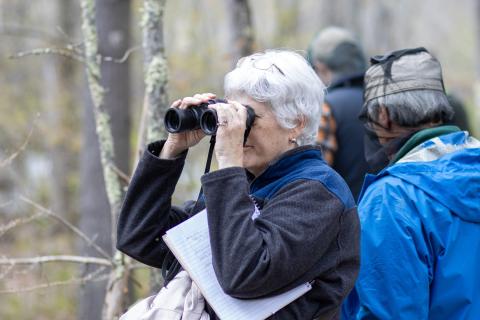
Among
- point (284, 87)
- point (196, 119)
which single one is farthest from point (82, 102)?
point (284, 87)

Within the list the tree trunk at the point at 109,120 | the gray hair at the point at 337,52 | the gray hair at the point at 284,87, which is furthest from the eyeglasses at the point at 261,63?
the gray hair at the point at 337,52

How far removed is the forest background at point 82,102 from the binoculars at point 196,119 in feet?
4.13

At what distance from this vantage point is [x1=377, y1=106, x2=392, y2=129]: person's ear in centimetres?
272

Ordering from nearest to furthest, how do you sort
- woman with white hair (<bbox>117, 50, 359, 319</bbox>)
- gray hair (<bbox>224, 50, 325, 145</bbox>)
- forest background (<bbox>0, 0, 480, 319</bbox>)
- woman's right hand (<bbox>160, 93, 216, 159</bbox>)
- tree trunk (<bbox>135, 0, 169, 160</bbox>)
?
1. woman with white hair (<bbox>117, 50, 359, 319</bbox>)
2. gray hair (<bbox>224, 50, 325, 145</bbox>)
3. woman's right hand (<bbox>160, 93, 216, 159</bbox>)
4. tree trunk (<bbox>135, 0, 169, 160</bbox>)
5. forest background (<bbox>0, 0, 480, 319</bbox>)

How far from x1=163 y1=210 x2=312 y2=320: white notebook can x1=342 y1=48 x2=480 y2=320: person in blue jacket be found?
38cm

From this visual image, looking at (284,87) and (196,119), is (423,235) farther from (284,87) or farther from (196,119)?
(196,119)

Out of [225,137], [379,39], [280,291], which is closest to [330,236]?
[280,291]

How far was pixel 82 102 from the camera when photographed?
633 cm

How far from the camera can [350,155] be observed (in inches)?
172

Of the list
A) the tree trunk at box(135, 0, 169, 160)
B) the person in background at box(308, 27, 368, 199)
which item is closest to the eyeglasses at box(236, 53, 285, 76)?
the tree trunk at box(135, 0, 169, 160)

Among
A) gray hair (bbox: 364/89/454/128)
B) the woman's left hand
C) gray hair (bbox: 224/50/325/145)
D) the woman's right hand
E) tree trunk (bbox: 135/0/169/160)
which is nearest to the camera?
the woman's left hand

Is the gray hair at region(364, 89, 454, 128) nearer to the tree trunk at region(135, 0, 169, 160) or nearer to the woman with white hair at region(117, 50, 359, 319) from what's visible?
the woman with white hair at region(117, 50, 359, 319)

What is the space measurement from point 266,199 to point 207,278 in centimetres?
31

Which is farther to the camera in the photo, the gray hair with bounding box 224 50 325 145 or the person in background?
the person in background
